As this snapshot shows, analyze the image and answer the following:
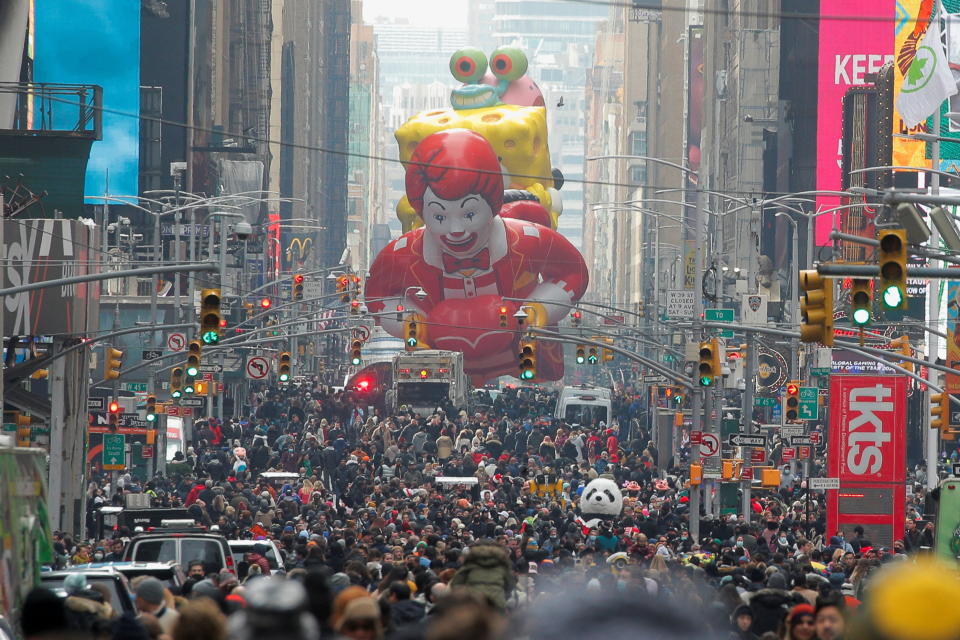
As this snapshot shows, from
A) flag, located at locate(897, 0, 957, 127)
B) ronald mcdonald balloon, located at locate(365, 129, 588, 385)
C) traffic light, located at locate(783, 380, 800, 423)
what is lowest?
traffic light, located at locate(783, 380, 800, 423)

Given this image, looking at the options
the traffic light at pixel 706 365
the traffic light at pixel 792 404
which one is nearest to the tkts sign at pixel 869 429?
the traffic light at pixel 706 365

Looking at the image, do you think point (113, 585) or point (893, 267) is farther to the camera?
point (893, 267)

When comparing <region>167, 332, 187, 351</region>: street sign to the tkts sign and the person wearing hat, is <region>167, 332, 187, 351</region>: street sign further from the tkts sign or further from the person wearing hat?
the person wearing hat

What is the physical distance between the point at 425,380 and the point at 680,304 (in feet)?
70.6

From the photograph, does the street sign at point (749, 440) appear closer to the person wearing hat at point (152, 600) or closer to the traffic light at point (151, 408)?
the traffic light at point (151, 408)

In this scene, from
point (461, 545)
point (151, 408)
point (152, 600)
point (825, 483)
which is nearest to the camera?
point (152, 600)

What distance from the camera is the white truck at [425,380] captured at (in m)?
56.6

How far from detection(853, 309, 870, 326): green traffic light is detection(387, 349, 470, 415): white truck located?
3907 cm

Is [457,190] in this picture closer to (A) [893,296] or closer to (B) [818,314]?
(B) [818,314]

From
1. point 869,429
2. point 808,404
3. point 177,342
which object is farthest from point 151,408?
point 869,429

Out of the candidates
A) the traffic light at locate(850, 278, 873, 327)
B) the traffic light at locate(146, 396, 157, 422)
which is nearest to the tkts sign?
the traffic light at locate(850, 278, 873, 327)

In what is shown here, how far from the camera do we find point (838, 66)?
238ft

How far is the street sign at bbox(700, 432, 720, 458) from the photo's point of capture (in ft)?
101

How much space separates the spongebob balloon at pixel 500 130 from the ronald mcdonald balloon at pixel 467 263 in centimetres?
513
